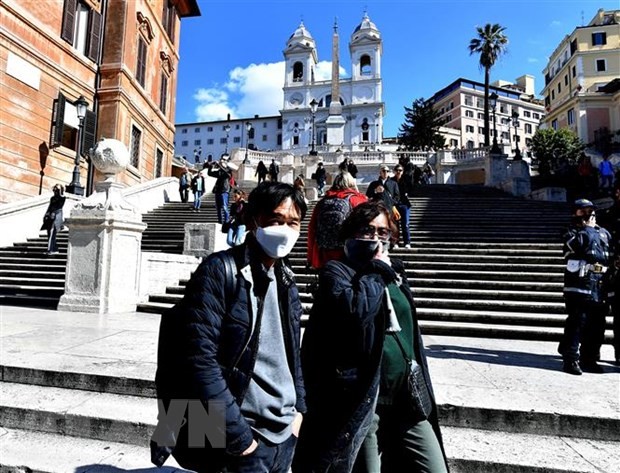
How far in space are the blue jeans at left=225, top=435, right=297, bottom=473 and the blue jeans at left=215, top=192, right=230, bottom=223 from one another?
39.6 ft

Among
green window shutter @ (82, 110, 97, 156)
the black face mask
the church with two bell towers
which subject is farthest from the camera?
the church with two bell towers

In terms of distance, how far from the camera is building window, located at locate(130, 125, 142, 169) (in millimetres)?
20938

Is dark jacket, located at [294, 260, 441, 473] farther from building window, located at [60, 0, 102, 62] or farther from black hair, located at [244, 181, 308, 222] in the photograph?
building window, located at [60, 0, 102, 62]

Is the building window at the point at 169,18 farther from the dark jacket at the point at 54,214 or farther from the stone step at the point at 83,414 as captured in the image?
the stone step at the point at 83,414

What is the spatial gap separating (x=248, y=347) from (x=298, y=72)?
299 feet

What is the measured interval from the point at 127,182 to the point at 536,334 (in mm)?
18985

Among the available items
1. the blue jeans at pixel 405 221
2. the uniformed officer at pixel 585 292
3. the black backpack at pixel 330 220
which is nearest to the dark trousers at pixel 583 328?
the uniformed officer at pixel 585 292

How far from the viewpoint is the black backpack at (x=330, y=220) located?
3241 mm

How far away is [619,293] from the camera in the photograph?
15.6 feet

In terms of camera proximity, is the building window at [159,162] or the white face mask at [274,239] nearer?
the white face mask at [274,239]

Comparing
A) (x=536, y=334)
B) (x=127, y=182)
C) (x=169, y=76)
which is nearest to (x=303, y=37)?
(x=169, y=76)

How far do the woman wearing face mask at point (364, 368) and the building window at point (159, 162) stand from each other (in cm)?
2496

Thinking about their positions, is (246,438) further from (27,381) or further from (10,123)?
(10,123)

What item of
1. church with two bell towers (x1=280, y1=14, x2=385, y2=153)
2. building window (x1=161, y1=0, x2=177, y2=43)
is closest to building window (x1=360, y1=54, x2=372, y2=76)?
church with two bell towers (x1=280, y1=14, x2=385, y2=153)
